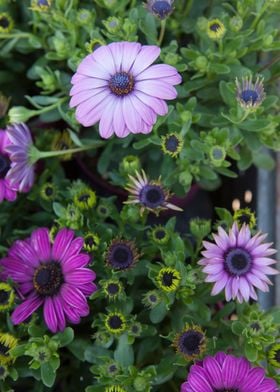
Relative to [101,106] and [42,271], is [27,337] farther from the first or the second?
[101,106]

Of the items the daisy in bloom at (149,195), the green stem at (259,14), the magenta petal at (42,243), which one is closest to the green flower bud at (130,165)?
the daisy in bloom at (149,195)

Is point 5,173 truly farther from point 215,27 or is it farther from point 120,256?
point 215,27

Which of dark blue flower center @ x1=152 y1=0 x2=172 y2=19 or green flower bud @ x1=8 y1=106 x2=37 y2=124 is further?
green flower bud @ x1=8 y1=106 x2=37 y2=124

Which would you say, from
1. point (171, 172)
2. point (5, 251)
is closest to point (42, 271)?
point (5, 251)

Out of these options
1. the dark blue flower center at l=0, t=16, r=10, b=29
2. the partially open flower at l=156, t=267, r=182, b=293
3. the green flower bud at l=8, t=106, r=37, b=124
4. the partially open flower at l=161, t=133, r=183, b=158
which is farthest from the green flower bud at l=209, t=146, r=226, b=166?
the dark blue flower center at l=0, t=16, r=10, b=29

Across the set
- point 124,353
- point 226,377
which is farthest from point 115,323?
point 226,377

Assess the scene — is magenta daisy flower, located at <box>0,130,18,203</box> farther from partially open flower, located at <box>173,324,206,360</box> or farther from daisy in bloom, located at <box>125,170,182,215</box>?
partially open flower, located at <box>173,324,206,360</box>
